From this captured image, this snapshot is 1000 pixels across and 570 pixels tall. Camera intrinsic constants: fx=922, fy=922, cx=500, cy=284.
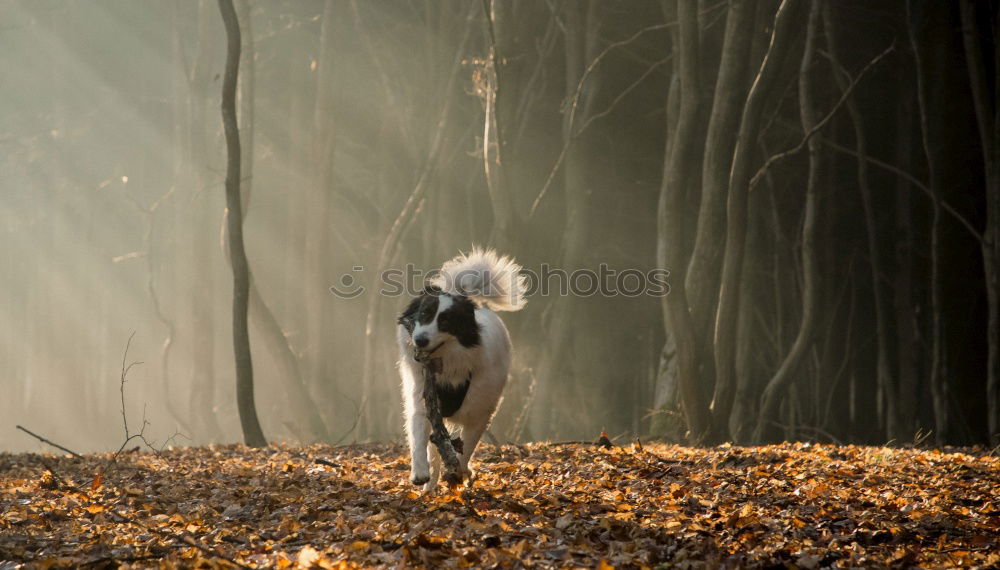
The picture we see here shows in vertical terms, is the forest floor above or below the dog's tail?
below

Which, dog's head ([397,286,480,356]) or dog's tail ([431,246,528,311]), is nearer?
dog's head ([397,286,480,356])

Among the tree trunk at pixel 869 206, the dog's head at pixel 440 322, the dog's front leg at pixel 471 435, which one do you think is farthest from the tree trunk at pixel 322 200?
the dog's front leg at pixel 471 435

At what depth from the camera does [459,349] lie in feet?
23.7

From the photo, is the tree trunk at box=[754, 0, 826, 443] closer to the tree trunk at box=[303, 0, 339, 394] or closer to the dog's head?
the dog's head

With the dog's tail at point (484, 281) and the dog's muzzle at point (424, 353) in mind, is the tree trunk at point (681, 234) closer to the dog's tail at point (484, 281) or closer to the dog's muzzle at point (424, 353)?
the dog's tail at point (484, 281)

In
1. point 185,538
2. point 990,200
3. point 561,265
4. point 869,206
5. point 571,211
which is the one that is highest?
point 869,206

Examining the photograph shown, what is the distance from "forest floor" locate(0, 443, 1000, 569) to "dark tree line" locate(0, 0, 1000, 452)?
4329mm

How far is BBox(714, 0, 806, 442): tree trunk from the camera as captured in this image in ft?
38.2

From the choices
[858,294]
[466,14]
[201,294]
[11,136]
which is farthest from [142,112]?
[858,294]

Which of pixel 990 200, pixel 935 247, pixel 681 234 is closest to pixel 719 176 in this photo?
pixel 681 234

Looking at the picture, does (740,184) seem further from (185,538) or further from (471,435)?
(185,538)

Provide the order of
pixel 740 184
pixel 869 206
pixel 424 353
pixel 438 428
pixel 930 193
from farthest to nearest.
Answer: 1. pixel 869 206
2. pixel 930 193
3. pixel 740 184
4. pixel 424 353
5. pixel 438 428

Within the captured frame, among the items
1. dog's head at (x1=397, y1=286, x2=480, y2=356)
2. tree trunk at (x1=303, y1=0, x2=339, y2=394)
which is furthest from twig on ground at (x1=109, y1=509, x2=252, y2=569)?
tree trunk at (x1=303, y1=0, x2=339, y2=394)

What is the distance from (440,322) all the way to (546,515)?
172 centimetres
